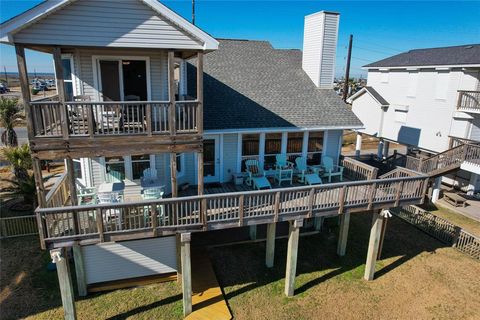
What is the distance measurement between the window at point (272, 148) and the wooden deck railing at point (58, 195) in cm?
834

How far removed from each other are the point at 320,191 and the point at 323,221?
6.64 m

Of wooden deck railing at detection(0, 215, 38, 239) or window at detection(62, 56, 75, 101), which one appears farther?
wooden deck railing at detection(0, 215, 38, 239)

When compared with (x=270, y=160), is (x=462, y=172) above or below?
below

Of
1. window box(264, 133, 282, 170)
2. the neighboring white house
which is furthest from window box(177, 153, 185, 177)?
the neighboring white house

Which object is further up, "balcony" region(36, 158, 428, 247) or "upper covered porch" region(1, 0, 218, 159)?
"upper covered porch" region(1, 0, 218, 159)

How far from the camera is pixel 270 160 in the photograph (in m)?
14.7

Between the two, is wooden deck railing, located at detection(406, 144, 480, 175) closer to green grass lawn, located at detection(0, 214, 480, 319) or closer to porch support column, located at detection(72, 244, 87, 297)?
green grass lawn, located at detection(0, 214, 480, 319)

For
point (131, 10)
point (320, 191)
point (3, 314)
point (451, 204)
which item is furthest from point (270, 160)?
point (451, 204)

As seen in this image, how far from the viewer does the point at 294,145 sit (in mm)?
14891

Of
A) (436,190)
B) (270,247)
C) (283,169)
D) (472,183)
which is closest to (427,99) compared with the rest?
(436,190)

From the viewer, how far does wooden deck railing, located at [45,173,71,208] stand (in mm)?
9934

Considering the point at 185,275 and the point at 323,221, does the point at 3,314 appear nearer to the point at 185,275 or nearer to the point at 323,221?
the point at 185,275

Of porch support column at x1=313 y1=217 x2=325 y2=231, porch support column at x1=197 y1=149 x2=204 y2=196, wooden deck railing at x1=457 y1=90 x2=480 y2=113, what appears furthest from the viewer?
wooden deck railing at x1=457 y1=90 x2=480 y2=113

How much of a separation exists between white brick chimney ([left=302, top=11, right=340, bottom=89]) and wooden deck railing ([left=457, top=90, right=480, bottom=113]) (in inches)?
343
